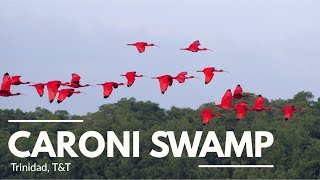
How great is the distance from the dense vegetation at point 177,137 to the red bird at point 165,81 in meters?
47.1

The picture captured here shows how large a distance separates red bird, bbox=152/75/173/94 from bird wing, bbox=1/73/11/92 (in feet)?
10.8

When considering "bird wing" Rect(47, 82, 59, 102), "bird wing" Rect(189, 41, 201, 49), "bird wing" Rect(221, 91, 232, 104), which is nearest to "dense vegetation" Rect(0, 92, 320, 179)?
"bird wing" Rect(189, 41, 201, 49)

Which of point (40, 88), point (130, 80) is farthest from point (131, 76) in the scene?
point (40, 88)

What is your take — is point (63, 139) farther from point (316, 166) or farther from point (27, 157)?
point (316, 166)

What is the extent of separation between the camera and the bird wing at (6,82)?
2708 centimetres

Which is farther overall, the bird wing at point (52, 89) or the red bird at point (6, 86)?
the bird wing at point (52, 89)

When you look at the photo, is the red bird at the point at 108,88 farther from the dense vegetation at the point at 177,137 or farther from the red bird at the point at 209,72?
the dense vegetation at the point at 177,137

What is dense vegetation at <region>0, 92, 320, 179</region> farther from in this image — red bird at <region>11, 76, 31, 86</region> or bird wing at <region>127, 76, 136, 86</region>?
red bird at <region>11, 76, 31, 86</region>

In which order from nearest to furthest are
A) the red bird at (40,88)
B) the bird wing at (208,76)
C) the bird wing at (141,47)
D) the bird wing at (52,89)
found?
the bird wing at (52,89) < the red bird at (40,88) < the bird wing at (141,47) < the bird wing at (208,76)

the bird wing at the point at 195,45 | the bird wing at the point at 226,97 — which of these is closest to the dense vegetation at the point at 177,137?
the bird wing at the point at 195,45

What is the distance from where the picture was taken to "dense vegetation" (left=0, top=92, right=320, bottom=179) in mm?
77188

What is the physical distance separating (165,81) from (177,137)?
54622 mm

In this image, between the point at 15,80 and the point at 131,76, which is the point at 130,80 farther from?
the point at 15,80

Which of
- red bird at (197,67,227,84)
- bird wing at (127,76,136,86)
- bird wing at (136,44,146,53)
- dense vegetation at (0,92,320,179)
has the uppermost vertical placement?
bird wing at (136,44,146,53)
